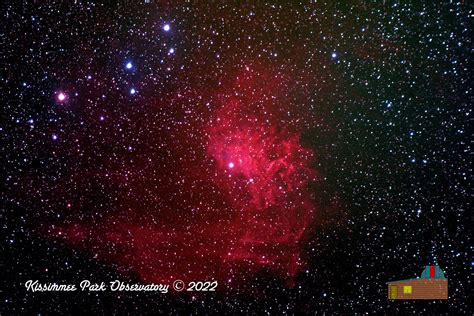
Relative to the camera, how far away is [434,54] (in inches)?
26.9

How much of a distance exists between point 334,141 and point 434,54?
0.23 meters

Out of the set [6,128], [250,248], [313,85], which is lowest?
[250,248]

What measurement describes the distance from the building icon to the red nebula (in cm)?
18

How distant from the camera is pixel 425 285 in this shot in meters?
0.69

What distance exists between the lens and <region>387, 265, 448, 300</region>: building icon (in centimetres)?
69

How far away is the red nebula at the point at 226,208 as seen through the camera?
69 cm

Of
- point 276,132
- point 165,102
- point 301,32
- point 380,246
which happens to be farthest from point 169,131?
point 380,246

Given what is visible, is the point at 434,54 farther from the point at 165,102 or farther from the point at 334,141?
the point at 165,102

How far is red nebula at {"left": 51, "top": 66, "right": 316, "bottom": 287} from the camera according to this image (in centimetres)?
69

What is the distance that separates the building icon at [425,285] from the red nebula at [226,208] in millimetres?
179

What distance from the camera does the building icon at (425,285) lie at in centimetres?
69

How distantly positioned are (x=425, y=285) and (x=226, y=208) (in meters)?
0.38

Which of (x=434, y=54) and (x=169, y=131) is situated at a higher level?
(x=434, y=54)

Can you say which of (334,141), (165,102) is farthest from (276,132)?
(165,102)
